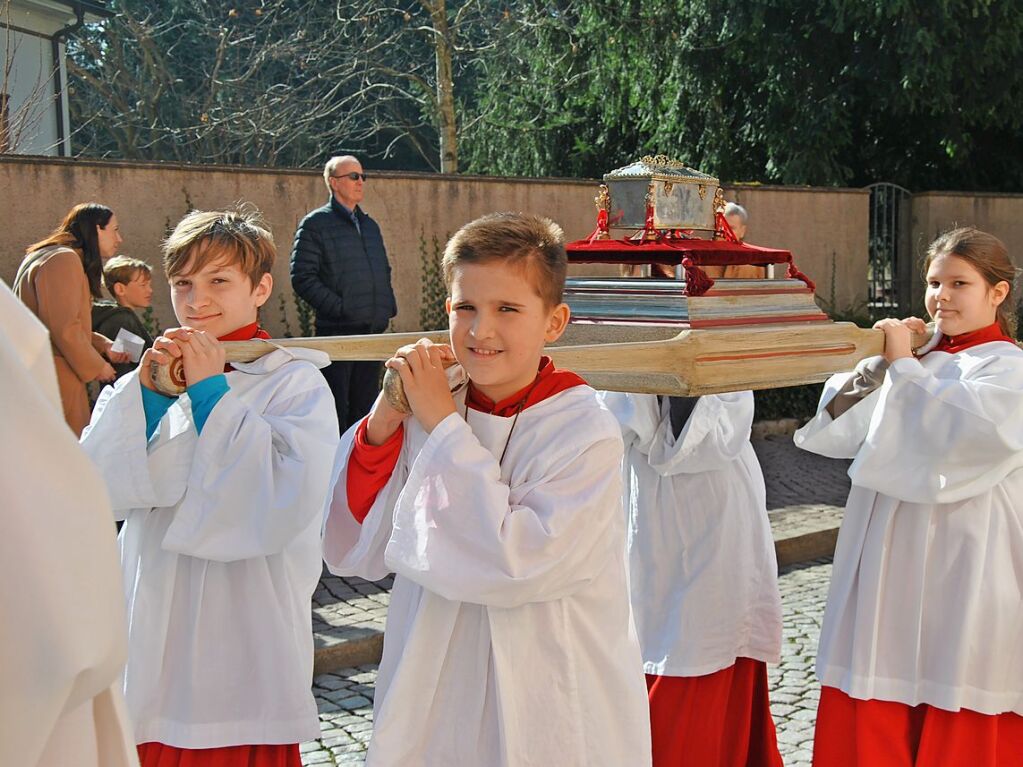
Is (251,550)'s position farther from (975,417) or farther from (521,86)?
(521,86)

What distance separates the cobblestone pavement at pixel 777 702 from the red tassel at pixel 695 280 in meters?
2.01

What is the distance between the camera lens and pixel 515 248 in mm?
2463

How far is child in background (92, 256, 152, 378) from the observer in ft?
20.6

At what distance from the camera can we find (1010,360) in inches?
146

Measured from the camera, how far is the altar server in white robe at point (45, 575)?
1225 mm

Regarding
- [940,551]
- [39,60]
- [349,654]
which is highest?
[39,60]

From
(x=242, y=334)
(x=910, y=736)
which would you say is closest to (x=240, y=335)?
(x=242, y=334)

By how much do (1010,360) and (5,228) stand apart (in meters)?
6.27

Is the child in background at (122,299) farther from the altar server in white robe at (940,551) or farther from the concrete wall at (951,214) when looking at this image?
the concrete wall at (951,214)

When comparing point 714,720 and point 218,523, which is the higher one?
point 218,523

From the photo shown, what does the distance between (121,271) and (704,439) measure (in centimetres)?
364

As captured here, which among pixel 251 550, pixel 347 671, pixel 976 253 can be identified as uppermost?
pixel 976 253

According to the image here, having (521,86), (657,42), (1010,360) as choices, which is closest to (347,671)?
(1010,360)

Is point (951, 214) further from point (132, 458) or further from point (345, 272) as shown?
point (132, 458)
